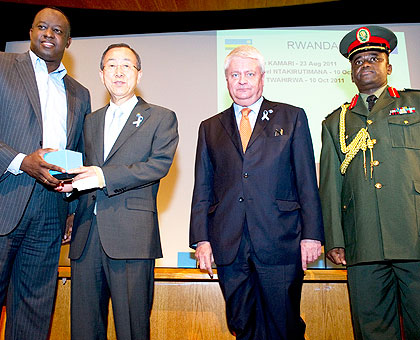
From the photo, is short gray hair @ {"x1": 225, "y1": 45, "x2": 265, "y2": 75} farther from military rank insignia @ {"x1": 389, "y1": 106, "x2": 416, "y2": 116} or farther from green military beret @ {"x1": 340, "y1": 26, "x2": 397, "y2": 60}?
military rank insignia @ {"x1": 389, "y1": 106, "x2": 416, "y2": 116}

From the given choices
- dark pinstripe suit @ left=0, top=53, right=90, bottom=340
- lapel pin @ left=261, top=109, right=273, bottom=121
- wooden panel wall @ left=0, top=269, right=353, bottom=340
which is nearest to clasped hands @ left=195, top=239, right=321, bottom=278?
lapel pin @ left=261, top=109, right=273, bottom=121

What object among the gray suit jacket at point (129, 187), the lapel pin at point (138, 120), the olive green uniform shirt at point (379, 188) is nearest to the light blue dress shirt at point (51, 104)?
the gray suit jacket at point (129, 187)

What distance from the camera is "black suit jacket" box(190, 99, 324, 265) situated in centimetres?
A: 183

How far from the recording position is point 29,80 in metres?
2.07

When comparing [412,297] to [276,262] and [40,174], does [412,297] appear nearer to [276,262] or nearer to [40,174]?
[276,262]

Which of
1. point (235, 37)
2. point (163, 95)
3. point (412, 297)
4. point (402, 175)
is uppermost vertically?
point (235, 37)

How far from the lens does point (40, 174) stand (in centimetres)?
182

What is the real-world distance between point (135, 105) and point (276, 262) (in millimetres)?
1067

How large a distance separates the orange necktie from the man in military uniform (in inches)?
19.0

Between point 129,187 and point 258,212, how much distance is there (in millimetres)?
604

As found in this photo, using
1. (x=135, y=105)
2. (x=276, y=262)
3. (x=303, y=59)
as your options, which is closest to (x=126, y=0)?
(x=303, y=59)

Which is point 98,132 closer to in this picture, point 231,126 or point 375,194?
point 231,126

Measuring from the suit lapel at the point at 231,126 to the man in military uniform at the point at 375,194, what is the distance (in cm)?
53

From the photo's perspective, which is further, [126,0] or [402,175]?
[126,0]
